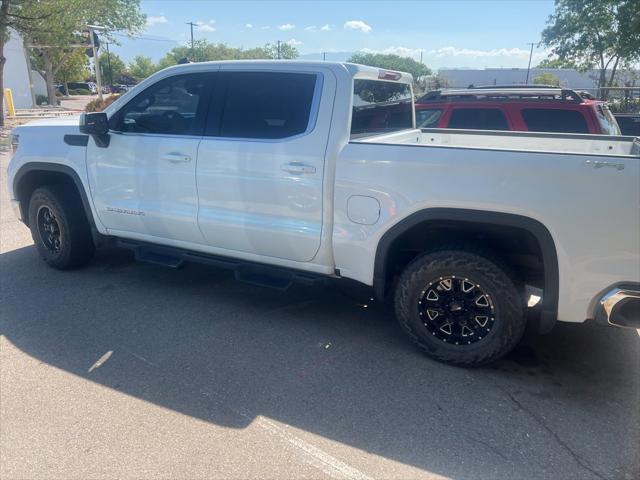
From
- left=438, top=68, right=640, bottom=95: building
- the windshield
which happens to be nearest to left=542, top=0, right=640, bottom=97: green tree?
the windshield

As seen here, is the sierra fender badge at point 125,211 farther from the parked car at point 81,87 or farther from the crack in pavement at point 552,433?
the parked car at point 81,87

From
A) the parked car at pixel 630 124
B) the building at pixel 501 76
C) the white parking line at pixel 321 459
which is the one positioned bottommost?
the white parking line at pixel 321 459

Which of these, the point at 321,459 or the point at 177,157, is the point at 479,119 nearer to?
the point at 177,157

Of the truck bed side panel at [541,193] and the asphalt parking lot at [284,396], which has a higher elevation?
the truck bed side panel at [541,193]

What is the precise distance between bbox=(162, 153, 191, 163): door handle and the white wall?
34035 millimetres

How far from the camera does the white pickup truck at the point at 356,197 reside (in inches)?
117

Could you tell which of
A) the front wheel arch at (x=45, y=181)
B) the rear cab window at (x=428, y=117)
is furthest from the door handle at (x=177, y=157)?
the rear cab window at (x=428, y=117)

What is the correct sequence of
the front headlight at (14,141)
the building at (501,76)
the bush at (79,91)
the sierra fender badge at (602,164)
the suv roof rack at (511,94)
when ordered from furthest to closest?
the bush at (79,91) → the building at (501,76) → the suv roof rack at (511,94) → the front headlight at (14,141) → the sierra fender badge at (602,164)

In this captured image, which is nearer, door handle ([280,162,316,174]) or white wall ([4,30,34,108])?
door handle ([280,162,316,174])

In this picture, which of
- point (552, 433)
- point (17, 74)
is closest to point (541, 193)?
point (552, 433)

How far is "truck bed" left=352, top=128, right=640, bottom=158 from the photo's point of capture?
164 inches

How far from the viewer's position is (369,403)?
10.4 feet

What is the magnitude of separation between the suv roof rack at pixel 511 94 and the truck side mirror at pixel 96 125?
189 inches

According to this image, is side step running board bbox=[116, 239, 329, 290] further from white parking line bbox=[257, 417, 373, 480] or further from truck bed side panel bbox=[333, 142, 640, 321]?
white parking line bbox=[257, 417, 373, 480]
